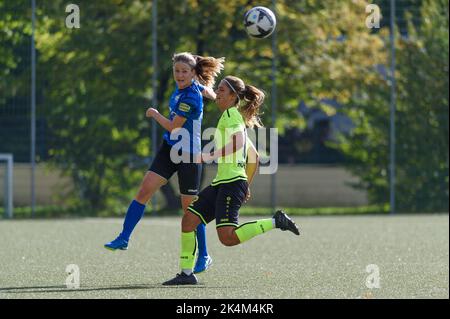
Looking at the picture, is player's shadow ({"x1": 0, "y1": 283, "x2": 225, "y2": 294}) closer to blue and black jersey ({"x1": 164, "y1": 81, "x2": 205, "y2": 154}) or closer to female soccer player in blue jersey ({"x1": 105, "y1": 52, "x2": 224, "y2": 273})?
female soccer player in blue jersey ({"x1": 105, "y1": 52, "x2": 224, "y2": 273})

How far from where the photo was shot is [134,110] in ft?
66.1

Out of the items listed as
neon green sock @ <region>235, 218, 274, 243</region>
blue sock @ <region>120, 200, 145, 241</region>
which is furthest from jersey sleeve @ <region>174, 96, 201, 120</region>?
neon green sock @ <region>235, 218, 274, 243</region>

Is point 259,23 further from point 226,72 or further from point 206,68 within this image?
point 226,72

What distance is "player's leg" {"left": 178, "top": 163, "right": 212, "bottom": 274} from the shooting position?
368 inches

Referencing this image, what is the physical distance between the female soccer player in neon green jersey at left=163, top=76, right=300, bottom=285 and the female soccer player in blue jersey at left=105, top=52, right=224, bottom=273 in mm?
430

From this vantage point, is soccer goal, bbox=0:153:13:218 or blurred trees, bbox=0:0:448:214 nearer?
soccer goal, bbox=0:153:13:218

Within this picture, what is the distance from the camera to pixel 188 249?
28.9ft

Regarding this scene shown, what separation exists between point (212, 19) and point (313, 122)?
1052 cm

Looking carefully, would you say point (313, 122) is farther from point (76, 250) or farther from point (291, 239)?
point (76, 250)

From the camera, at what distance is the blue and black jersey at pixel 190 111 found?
9062mm

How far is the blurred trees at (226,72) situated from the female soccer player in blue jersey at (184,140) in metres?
10.3

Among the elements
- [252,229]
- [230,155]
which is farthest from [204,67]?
[252,229]

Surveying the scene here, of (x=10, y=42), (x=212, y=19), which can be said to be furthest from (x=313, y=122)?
(x=10, y=42)
